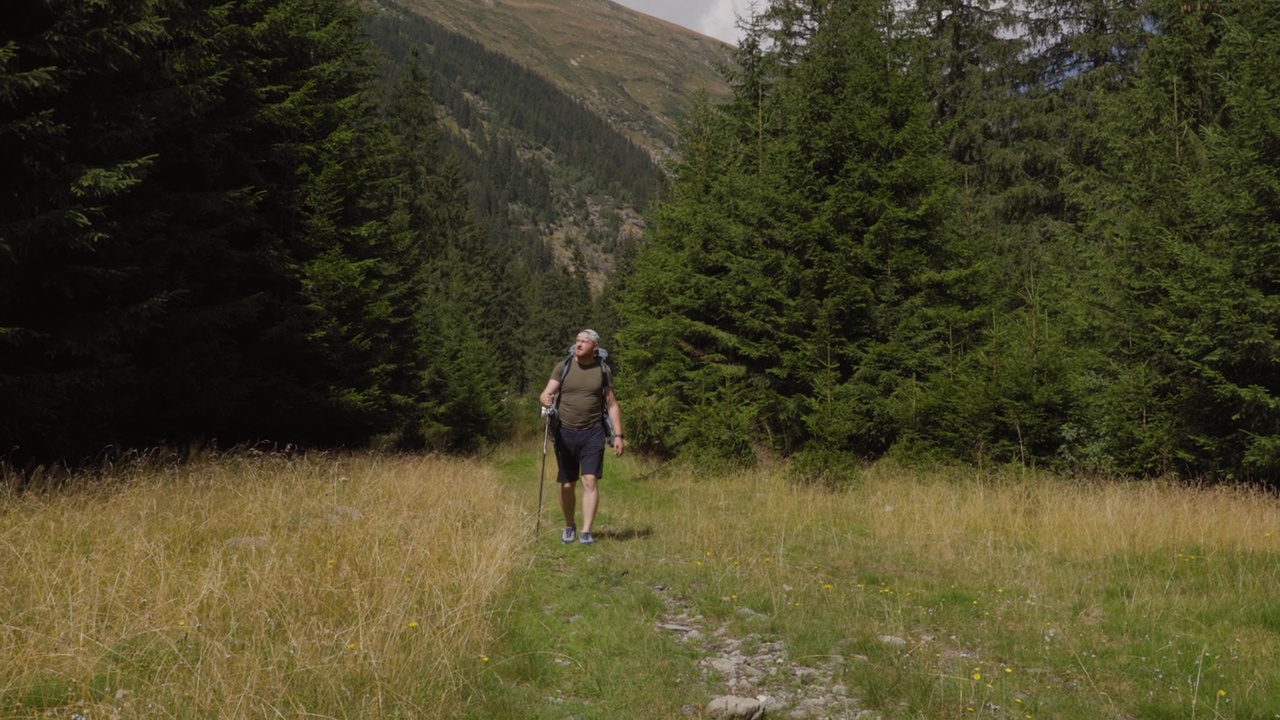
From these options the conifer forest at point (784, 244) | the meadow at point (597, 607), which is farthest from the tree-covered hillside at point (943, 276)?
the meadow at point (597, 607)

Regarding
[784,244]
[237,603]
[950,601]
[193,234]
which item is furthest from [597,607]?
[784,244]

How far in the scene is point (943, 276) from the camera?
12156 millimetres

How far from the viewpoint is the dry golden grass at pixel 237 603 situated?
10.3 ft

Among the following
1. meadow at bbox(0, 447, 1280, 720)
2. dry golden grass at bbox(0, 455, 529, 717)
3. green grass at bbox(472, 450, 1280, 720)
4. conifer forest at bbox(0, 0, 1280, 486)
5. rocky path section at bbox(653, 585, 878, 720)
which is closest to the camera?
dry golden grass at bbox(0, 455, 529, 717)

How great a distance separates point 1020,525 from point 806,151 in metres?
8.05

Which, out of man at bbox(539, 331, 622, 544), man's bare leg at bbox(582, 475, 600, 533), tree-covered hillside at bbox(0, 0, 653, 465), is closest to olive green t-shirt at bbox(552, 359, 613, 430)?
man at bbox(539, 331, 622, 544)

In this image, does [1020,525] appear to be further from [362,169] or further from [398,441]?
[398,441]

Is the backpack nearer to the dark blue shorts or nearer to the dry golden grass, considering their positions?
the dark blue shorts

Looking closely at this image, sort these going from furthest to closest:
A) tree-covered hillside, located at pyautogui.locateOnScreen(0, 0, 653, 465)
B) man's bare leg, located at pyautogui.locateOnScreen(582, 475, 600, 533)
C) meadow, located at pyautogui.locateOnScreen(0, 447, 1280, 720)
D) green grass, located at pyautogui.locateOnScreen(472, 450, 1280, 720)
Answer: tree-covered hillside, located at pyautogui.locateOnScreen(0, 0, 653, 465) < man's bare leg, located at pyautogui.locateOnScreen(582, 475, 600, 533) < green grass, located at pyautogui.locateOnScreen(472, 450, 1280, 720) < meadow, located at pyautogui.locateOnScreen(0, 447, 1280, 720)

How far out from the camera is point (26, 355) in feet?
25.5

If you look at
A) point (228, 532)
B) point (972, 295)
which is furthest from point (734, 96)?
point (228, 532)

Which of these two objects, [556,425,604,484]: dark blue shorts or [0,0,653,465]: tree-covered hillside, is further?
[0,0,653,465]: tree-covered hillside

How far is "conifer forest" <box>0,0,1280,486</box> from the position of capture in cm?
802

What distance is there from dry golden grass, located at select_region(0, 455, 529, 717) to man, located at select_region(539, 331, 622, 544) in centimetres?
81
